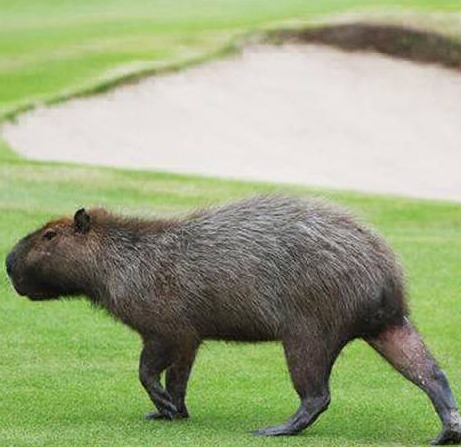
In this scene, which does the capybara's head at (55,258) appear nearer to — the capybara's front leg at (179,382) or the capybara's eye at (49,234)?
the capybara's eye at (49,234)

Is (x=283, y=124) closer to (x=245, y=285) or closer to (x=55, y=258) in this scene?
(x=55, y=258)

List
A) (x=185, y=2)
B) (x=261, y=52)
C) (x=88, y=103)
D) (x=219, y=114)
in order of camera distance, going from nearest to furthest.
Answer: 1. (x=88, y=103)
2. (x=219, y=114)
3. (x=261, y=52)
4. (x=185, y=2)

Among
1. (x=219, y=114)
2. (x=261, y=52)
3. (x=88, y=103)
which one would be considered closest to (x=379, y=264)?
(x=88, y=103)

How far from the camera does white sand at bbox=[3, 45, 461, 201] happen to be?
92.6 ft

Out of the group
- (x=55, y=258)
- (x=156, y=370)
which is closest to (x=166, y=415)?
(x=156, y=370)

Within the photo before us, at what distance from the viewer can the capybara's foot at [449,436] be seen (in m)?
10.3

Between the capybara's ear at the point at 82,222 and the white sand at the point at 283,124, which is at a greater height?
the capybara's ear at the point at 82,222

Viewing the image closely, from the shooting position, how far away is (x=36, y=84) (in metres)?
29.6

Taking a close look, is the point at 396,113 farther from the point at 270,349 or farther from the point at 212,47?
the point at 270,349

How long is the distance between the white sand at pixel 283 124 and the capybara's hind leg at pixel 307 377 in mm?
16392

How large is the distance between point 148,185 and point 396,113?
12276mm

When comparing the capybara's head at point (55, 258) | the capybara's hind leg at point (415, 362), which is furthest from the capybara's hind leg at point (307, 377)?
the capybara's head at point (55, 258)

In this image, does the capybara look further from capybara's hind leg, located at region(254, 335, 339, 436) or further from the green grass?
the green grass

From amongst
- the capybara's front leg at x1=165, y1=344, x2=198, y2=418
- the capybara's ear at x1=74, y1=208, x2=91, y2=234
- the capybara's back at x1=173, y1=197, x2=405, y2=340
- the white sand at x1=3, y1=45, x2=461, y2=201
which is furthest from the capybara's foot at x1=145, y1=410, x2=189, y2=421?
the white sand at x1=3, y1=45, x2=461, y2=201
